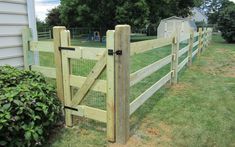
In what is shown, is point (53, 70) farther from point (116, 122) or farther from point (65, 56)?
point (116, 122)

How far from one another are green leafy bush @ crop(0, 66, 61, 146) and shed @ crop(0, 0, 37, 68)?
44 cm

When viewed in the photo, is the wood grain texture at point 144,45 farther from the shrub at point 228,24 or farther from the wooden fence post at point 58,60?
the shrub at point 228,24

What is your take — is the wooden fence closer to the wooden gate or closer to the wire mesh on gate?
the wooden gate

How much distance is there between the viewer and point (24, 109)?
259cm

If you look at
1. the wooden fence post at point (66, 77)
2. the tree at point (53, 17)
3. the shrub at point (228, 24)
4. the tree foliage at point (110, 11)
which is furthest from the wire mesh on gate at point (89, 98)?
the tree at point (53, 17)

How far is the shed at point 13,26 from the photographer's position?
3.43m

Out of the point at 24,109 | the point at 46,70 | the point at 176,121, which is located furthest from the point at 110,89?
the point at 176,121

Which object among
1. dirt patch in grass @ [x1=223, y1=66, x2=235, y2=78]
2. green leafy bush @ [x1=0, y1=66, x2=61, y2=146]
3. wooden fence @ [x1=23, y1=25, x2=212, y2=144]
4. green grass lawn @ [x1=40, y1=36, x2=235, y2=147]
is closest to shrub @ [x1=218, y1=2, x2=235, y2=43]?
dirt patch in grass @ [x1=223, y1=66, x2=235, y2=78]

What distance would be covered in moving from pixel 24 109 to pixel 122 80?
1.13 meters

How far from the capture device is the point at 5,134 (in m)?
2.46

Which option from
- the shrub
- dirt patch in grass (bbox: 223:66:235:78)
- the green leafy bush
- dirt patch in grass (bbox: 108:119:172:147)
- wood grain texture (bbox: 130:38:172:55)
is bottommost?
dirt patch in grass (bbox: 108:119:172:147)

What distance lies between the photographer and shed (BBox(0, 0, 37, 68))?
11.3ft

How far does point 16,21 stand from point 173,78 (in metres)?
3.87

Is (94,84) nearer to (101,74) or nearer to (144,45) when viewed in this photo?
(101,74)
